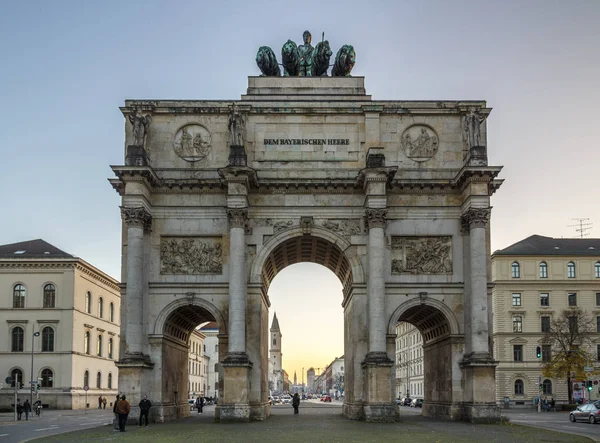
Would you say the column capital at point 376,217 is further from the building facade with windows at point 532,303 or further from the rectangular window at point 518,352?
the rectangular window at point 518,352

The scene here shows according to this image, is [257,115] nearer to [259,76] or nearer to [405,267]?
[259,76]

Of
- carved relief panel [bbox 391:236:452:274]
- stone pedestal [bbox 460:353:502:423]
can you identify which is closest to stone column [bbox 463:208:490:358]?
stone pedestal [bbox 460:353:502:423]

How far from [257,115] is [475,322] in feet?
45.3

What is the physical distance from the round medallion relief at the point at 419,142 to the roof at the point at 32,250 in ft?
123

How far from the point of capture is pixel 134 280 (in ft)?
117

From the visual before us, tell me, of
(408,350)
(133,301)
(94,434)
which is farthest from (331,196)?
(408,350)

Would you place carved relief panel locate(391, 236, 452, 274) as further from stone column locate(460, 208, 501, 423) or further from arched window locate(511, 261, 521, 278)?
arched window locate(511, 261, 521, 278)

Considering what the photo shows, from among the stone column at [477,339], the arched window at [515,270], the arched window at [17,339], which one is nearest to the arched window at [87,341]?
the arched window at [17,339]

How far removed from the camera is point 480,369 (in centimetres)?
3466

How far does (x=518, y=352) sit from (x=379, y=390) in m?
44.6

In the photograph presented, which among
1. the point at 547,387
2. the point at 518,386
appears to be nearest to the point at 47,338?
the point at 518,386

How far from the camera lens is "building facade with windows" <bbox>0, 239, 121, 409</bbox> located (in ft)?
211

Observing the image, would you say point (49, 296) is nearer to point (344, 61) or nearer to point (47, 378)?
point (47, 378)

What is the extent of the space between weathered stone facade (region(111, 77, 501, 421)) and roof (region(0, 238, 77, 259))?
31.7 metres
